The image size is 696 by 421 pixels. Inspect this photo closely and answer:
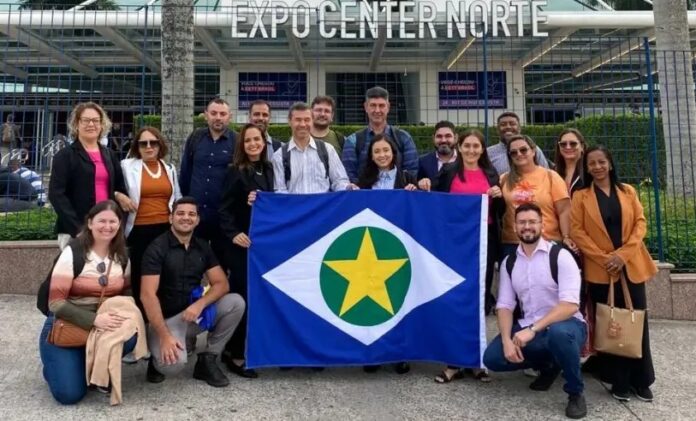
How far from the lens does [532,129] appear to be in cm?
870

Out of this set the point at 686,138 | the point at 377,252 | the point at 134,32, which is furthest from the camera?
the point at 134,32

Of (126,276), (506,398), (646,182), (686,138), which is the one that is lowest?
(506,398)

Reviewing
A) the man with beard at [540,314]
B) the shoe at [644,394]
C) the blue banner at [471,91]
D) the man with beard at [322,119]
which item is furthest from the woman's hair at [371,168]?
the blue banner at [471,91]

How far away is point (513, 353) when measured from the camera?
3623 mm

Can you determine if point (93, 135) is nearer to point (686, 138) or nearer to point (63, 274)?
point (63, 274)

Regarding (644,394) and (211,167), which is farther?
(211,167)

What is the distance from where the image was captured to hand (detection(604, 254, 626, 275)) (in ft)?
12.2

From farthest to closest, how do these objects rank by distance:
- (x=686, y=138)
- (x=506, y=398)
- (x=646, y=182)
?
(x=686, y=138)
(x=646, y=182)
(x=506, y=398)

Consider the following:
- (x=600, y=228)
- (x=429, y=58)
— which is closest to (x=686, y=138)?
(x=600, y=228)

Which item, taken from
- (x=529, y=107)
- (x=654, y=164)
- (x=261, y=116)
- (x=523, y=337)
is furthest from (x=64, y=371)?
(x=529, y=107)

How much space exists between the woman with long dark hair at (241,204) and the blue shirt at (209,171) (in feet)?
0.83

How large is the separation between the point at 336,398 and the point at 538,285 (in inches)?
63.0

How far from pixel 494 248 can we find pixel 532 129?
4902mm

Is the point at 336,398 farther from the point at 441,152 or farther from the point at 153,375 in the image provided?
the point at 441,152
